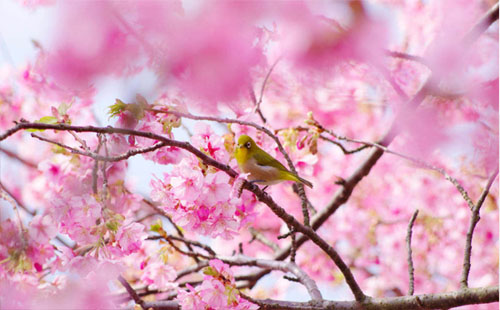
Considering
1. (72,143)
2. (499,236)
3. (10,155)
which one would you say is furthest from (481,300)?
(499,236)

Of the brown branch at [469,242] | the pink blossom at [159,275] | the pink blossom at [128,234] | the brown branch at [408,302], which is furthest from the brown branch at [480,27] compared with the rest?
the pink blossom at [159,275]

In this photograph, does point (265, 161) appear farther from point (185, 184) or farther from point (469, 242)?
point (469, 242)

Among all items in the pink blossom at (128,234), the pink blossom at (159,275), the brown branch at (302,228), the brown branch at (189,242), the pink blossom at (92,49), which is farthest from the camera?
the pink blossom at (159,275)

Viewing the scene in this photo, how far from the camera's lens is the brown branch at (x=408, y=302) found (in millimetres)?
1593

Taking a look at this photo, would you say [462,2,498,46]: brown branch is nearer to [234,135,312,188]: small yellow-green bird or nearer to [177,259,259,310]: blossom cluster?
[234,135,312,188]: small yellow-green bird

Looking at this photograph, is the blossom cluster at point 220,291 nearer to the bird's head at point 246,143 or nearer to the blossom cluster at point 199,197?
the blossom cluster at point 199,197

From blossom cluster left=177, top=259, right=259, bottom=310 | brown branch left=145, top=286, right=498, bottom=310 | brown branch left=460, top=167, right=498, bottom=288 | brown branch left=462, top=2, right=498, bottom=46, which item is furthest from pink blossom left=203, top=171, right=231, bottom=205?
brown branch left=462, top=2, right=498, bottom=46

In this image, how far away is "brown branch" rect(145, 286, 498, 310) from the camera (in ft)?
5.23

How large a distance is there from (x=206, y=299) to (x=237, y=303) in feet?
0.40

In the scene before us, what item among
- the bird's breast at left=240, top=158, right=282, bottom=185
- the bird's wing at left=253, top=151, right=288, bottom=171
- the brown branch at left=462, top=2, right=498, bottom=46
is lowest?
the bird's breast at left=240, top=158, right=282, bottom=185

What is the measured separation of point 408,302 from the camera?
1735 millimetres

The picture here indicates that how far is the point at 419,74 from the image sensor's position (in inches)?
149

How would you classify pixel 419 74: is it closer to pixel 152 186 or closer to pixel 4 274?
pixel 152 186

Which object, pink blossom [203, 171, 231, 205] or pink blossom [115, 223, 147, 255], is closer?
pink blossom [203, 171, 231, 205]
